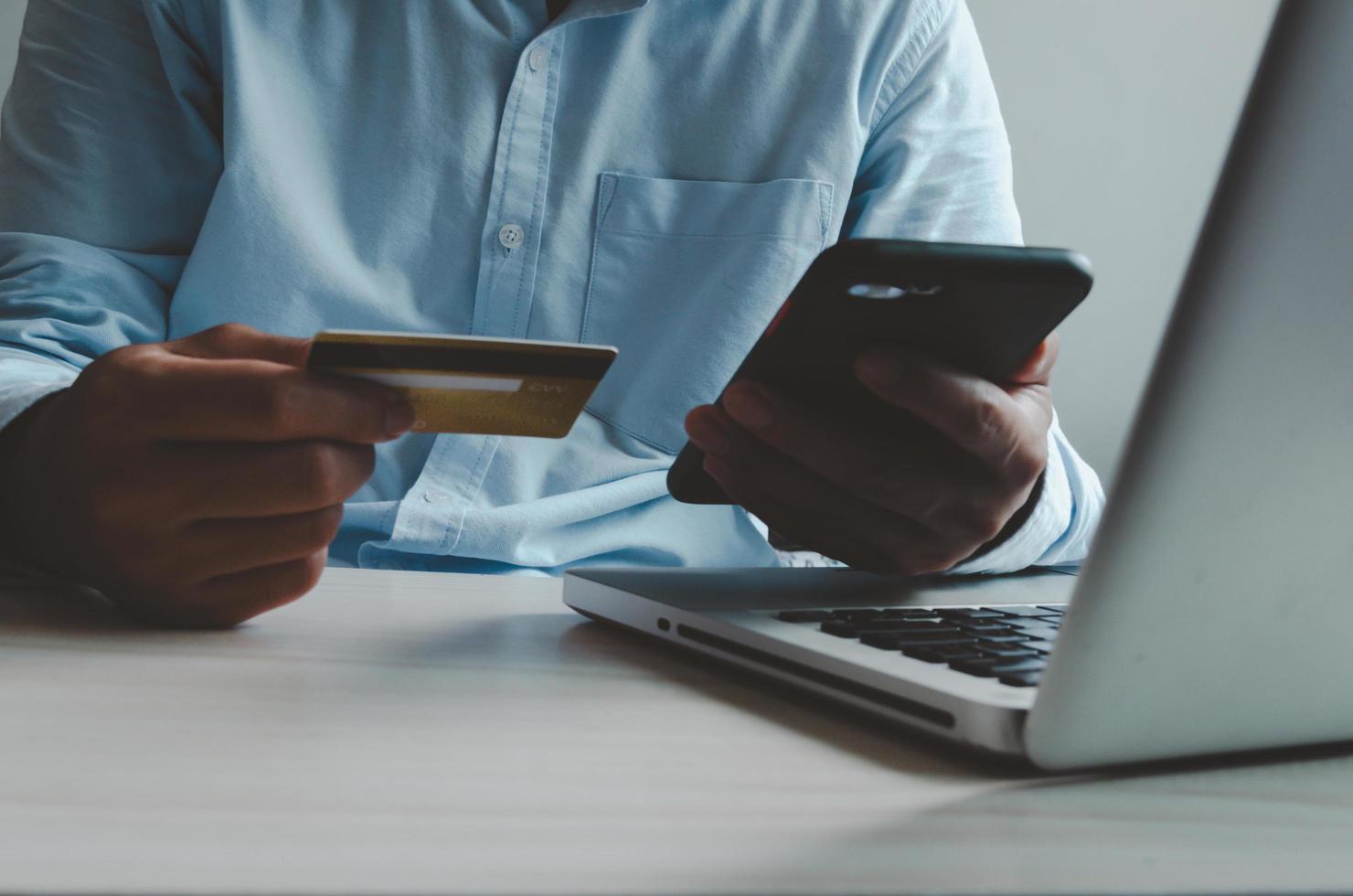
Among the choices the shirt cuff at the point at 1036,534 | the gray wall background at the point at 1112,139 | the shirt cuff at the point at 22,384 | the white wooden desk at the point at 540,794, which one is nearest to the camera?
the white wooden desk at the point at 540,794

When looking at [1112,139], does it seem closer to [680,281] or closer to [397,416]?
[680,281]

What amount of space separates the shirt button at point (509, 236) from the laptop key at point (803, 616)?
52cm

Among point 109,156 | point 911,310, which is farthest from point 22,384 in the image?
point 911,310

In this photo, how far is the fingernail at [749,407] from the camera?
52cm

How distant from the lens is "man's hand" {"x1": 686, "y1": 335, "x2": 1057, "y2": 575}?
505mm

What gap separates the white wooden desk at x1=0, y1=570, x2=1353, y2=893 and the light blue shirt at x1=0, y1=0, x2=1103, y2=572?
423 mm

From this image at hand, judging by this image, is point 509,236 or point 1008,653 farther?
point 509,236

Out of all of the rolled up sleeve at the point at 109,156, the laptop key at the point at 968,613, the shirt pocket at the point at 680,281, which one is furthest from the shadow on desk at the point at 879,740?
the rolled up sleeve at the point at 109,156

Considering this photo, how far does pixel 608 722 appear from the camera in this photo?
1.04 feet

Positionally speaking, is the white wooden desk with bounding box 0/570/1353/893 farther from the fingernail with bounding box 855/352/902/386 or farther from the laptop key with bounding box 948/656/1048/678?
the fingernail with bounding box 855/352/902/386

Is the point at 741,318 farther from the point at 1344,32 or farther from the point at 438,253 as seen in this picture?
the point at 1344,32

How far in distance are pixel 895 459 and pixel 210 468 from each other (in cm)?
35

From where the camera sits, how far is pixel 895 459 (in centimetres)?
55

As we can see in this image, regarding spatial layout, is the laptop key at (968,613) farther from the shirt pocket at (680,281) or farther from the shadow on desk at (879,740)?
the shirt pocket at (680,281)
